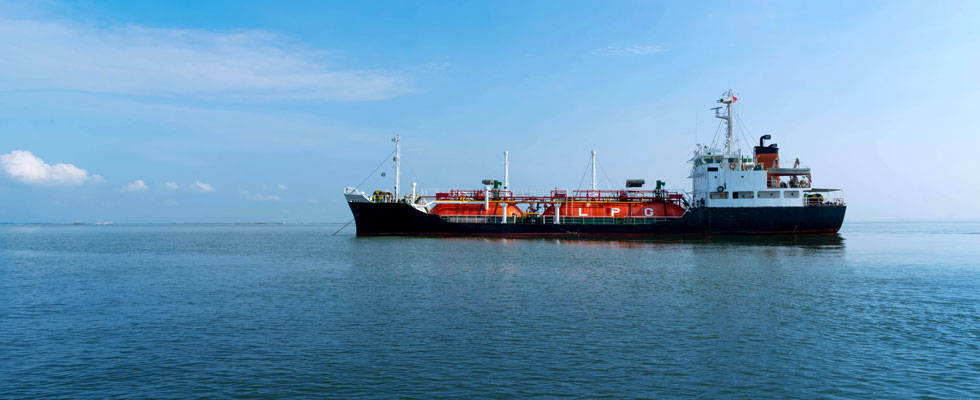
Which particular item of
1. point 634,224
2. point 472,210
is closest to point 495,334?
point 634,224

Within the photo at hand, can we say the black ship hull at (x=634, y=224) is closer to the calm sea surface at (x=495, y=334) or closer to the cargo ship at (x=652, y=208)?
the cargo ship at (x=652, y=208)

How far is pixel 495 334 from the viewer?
51.6ft

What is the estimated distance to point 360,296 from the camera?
22797mm

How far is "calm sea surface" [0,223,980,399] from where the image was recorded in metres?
11.5

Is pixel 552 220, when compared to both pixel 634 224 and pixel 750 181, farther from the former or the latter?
pixel 750 181

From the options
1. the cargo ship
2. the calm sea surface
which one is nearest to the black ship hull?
the cargo ship

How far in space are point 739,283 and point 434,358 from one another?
19.0 meters

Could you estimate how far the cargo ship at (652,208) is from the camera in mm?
61062

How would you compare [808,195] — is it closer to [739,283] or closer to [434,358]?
[739,283]

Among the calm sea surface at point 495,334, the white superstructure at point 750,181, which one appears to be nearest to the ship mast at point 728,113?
the white superstructure at point 750,181

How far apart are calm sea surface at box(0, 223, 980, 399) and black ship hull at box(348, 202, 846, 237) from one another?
98.3ft

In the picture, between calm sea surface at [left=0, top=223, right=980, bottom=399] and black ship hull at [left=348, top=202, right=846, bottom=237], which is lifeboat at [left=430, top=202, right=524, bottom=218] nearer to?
black ship hull at [left=348, top=202, right=846, bottom=237]

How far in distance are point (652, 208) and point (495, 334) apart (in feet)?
176

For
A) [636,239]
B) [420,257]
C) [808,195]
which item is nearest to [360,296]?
[420,257]
